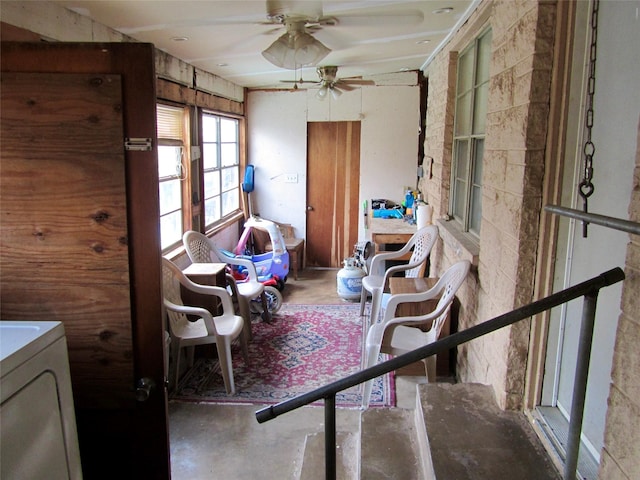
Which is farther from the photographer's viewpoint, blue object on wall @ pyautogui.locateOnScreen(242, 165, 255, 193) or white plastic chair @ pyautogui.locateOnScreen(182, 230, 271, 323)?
blue object on wall @ pyautogui.locateOnScreen(242, 165, 255, 193)

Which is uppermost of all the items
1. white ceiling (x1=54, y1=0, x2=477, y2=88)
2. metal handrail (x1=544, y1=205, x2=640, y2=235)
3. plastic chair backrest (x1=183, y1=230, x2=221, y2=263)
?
white ceiling (x1=54, y1=0, x2=477, y2=88)

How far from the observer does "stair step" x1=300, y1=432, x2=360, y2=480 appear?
2.28m

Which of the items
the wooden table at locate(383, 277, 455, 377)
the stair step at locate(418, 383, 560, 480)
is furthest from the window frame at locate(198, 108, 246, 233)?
the stair step at locate(418, 383, 560, 480)

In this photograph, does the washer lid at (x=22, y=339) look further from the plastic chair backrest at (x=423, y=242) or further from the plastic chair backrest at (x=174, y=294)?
the plastic chair backrest at (x=423, y=242)

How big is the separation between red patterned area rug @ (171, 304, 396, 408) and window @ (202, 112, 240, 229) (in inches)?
64.9

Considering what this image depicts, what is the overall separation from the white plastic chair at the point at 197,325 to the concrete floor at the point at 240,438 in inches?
12.4

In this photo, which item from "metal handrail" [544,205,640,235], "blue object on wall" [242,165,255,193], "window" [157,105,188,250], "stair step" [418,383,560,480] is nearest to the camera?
"metal handrail" [544,205,640,235]

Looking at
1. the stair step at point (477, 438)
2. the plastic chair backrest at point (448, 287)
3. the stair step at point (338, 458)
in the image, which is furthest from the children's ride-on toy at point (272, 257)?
the stair step at point (477, 438)

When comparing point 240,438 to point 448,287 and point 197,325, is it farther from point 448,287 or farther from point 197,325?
point 448,287

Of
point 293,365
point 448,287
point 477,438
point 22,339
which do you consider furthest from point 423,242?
point 22,339

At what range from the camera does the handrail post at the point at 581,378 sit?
1.27m

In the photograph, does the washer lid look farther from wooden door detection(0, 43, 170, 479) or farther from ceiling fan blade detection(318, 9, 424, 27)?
ceiling fan blade detection(318, 9, 424, 27)

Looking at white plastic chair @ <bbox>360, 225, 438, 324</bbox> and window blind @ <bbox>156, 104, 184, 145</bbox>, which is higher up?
window blind @ <bbox>156, 104, 184, 145</bbox>

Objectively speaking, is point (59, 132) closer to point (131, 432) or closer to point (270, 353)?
point (131, 432)
